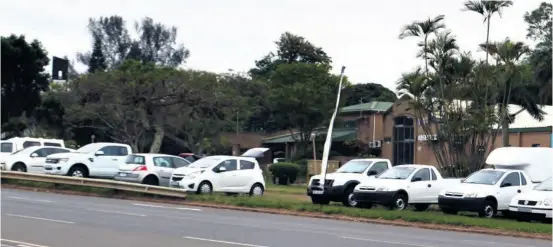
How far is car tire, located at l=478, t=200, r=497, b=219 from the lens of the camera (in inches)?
1053

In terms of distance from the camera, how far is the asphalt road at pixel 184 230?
15.8 metres

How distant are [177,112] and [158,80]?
2.71 m

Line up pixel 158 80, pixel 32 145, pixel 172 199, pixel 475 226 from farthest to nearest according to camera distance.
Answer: pixel 158 80 → pixel 32 145 → pixel 172 199 → pixel 475 226

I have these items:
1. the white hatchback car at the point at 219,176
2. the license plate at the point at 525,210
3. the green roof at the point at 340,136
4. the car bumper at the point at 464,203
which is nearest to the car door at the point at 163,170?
the white hatchback car at the point at 219,176

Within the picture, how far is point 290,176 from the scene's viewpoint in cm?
5131

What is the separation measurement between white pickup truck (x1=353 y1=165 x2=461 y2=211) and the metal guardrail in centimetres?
665

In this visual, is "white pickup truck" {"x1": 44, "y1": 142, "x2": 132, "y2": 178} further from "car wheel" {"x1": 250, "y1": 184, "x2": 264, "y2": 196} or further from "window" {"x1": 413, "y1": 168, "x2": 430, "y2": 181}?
"window" {"x1": 413, "y1": 168, "x2": 430, "y2": 181}

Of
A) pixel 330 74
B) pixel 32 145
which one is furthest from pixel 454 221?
pixel 330 74

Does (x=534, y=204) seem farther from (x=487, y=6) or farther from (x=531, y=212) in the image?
(x=487, y=6)

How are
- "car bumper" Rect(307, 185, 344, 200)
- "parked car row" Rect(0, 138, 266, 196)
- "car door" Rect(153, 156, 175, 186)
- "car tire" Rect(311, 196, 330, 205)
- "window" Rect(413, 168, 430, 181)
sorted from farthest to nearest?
"car door" Rect(153, 156, 175, 186)
"parked car row" Rect(0, 138, 266, 196)
"car tire" Rect(311, 196, 330, 205)
"car bumper" Rect(307, 185, 344, 200)
"window" Rect(413, 168, 430, 181)

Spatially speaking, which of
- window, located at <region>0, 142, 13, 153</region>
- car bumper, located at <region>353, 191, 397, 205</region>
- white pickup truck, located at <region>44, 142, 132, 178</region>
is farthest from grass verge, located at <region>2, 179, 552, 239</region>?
window, located at <region>0, 142, 13, 153</region>

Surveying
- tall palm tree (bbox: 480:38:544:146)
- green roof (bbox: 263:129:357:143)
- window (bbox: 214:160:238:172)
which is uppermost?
tall palm tree (bbox: 480:38:544:146)

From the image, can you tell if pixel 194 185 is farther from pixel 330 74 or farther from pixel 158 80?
pixel 330 74

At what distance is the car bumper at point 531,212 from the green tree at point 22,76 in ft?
110
